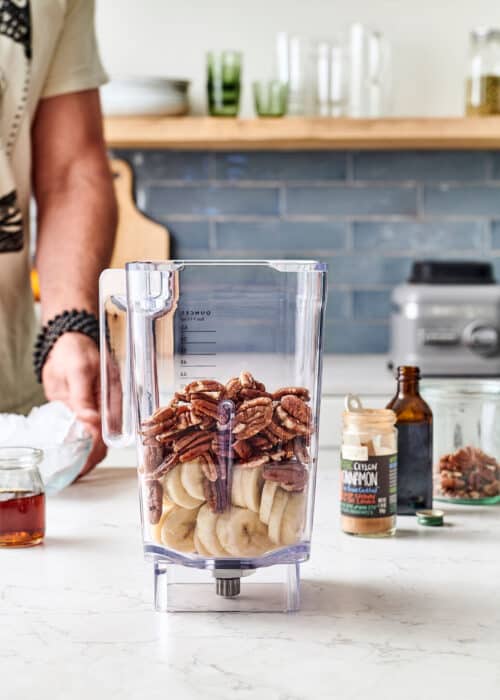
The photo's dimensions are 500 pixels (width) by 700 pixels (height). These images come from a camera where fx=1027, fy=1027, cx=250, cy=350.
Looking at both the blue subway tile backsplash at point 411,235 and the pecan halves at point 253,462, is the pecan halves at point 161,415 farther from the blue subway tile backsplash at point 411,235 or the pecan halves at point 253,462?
the blue subway tile backsplash at point 411,235

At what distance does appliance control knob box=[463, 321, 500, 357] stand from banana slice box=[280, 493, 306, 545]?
5.95ft

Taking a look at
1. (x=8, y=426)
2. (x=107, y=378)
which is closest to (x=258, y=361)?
(x=107, y=378)

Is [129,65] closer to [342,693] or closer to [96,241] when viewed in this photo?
[96,241]

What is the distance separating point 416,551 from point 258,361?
28cm

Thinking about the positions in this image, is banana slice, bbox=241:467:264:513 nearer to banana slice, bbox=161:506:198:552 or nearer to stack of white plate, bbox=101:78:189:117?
banana slice, bbox=161:506:198:552

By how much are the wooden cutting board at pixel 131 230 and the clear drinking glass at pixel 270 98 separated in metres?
0.45

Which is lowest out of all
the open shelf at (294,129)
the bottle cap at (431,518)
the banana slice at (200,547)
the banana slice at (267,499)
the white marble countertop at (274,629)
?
the bottle cap at (431,518)

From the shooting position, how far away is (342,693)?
0.62 metres

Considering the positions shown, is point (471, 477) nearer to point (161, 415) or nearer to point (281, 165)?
point (161, 415)

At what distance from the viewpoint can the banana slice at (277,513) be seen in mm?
752

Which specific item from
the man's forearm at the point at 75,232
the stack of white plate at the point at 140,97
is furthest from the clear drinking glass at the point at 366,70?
the man's forearm at the point at 75,232

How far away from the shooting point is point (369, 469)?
963mm

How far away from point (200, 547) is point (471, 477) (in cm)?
47

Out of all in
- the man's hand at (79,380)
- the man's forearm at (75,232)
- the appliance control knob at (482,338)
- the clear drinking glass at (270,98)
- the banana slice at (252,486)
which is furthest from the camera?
the clear drinking glass at (270,98)
